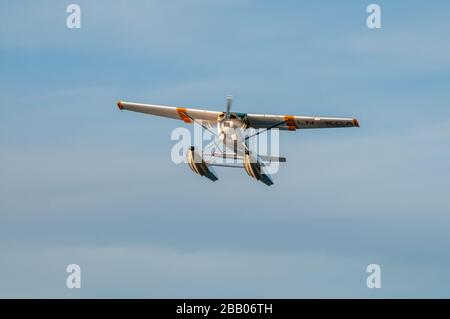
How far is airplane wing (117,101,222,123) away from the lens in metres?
62.9

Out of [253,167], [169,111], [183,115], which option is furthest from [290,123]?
[169,111]

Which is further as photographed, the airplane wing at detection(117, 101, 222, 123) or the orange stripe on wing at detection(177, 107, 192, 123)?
the orange stripe on wing at detection(177, 107, 192, 123)

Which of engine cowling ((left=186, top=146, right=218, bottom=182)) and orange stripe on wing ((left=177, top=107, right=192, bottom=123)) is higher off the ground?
orange stripe on wing ((left=177, top=107, right=192, bottom=123))

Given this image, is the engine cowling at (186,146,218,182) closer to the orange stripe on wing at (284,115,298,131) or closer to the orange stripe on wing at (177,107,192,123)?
the orange stripe on wing at (284,115,298,131)

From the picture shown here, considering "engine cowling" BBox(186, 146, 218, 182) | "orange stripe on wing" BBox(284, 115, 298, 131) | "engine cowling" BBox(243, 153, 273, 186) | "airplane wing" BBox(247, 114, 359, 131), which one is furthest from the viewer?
"orange stripe on wing" BBox(284, 115, 298, 131)

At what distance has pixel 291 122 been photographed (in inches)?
2425

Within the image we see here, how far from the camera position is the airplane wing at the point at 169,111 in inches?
2478

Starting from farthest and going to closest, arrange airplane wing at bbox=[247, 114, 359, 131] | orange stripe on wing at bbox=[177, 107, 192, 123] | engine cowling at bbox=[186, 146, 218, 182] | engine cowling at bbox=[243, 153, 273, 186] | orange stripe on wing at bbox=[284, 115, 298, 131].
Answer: orange stripe on wing at bbox=[177, 107, 192, 123] → orange stripe on wing at bbox=[284, 115, 298, 131] → airplane wing at bbox=[247, 114, 359, 131] → engine cowling at bbox=[186, 146, 218, 182] → engine cowling at bbox=[243, 153, 273, 186]

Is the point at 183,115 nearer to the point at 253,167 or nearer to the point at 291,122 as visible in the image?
the point at 291,122

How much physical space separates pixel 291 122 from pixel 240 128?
331 centimetres

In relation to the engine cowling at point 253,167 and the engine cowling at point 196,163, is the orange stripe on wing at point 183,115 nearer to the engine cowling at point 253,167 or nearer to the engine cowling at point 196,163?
the engine cowling at point 196,163
